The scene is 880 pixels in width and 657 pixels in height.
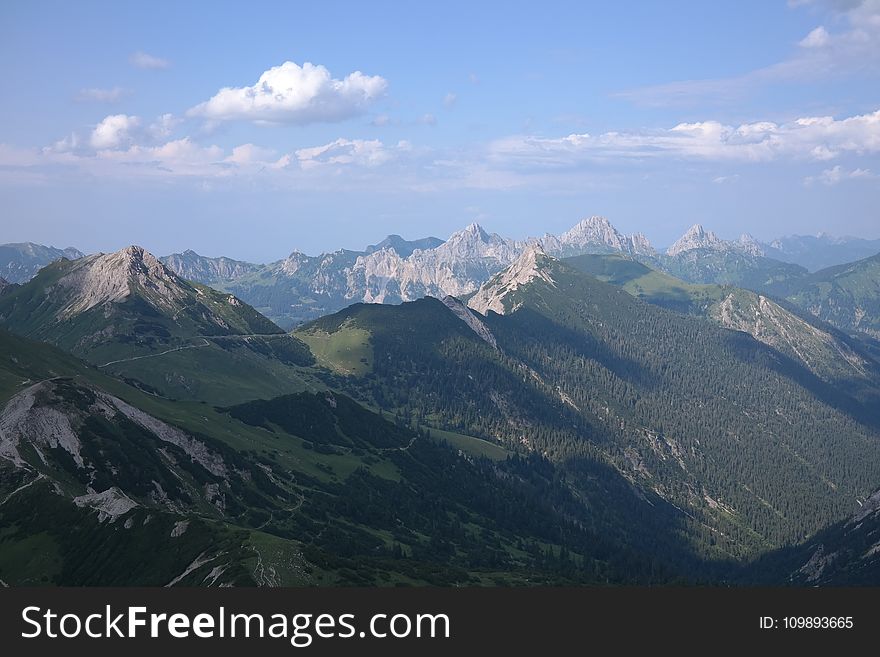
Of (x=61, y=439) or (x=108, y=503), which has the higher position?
(x=61, y=439)

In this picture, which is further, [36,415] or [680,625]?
[36,415]

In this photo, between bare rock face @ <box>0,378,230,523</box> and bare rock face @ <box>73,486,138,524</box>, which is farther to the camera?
bare rock face @ <box>0,378,230,523</box>

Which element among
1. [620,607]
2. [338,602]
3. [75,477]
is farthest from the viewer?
[75,477]

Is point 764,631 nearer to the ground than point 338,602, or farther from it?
nearer to the ground

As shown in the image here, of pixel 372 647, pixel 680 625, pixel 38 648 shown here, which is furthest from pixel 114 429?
pixel 680 625

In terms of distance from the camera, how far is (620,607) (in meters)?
84.5

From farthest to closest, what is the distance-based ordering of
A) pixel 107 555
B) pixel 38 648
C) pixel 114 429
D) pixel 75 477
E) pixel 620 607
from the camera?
pixel 114 429
pixel 75 477
pixel 107 555
pixel 620 607
pixel 38 648

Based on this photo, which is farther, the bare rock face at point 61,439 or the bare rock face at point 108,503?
the bare rock face at point 61,439

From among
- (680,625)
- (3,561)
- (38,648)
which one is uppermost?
(38,648)

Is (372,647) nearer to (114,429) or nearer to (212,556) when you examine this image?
(212,556)

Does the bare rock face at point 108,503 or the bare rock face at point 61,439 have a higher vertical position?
the bare rock face at point 61,439

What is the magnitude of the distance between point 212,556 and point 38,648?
2098 inches

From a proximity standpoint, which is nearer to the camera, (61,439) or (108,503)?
(108,503)

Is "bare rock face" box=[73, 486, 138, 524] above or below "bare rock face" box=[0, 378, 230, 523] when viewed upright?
below
